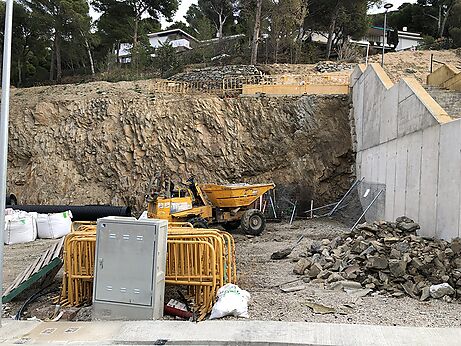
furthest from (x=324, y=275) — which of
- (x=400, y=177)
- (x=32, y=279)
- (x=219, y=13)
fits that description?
(x=219, y=13)

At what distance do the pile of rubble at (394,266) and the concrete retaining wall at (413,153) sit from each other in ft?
2.33

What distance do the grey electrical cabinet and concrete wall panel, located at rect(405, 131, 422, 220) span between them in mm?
6655

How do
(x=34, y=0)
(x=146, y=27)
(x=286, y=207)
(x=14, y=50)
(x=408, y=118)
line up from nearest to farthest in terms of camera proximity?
1. (x=408, y=118)
2. (x=286, y=207)
3. (x=34, y=0)
4. (x=14, y=50)
5. (x=146, y=27)

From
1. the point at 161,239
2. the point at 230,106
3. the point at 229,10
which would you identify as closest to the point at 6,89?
the point at 161,239

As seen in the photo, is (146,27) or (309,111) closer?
(309,111)

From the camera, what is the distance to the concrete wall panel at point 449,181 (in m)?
8.60

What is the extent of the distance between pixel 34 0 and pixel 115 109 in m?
17.5

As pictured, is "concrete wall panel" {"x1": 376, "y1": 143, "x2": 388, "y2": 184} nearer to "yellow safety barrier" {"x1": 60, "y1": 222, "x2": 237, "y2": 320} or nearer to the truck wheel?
the truck wheel

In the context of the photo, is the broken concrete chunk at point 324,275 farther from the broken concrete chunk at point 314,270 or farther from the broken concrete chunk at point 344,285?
the broken concrete chunk at point 344,285

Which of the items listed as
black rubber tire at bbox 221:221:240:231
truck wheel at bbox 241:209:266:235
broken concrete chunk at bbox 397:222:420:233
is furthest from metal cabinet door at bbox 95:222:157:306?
black rubber tire at bbox 221:221:240:231

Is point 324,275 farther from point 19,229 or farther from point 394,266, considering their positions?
point 19,229

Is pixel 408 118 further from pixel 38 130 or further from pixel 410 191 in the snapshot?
pixel 38 130

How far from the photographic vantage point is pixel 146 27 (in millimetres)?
41000

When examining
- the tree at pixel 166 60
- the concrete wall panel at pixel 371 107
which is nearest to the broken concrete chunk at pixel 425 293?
the concrete wall panel at pixel 371 107
